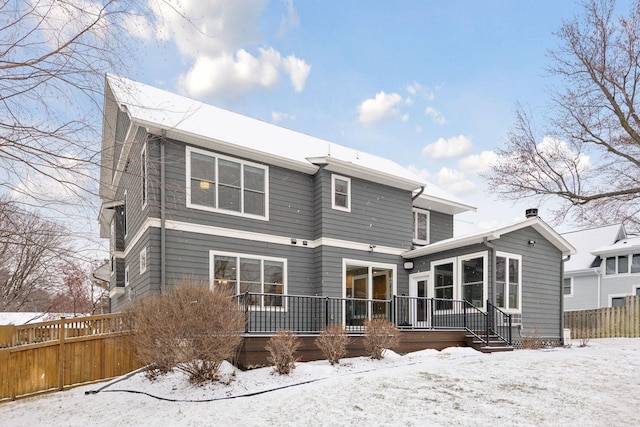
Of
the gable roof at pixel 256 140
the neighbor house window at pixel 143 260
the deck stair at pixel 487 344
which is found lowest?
the deck stair at pixel 487 344

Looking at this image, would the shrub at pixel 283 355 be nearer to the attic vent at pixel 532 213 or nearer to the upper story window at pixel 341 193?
the upper story window at pixel 341 193

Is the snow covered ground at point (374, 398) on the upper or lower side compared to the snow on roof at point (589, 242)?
lower

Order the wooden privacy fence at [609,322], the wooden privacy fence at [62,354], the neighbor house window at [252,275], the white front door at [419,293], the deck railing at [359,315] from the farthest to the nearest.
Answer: the wooden privacy fence at [609,322] < the white front door at [419,293] < the deck railing at [359,315] < the neighbor house window at [252,275] < the wooden privacy fence at [62,354]

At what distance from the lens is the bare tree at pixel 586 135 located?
9891 mm

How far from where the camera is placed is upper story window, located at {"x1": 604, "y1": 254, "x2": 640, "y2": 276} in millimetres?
23469

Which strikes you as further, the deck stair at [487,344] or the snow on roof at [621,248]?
the snow on roof at [621,248]

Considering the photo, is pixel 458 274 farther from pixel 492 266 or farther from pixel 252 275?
pixel 252 275

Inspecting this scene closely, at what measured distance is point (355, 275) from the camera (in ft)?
47.0

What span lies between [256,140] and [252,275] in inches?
155

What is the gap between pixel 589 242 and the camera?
27.3m

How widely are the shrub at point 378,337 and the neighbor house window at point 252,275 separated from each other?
259 cm

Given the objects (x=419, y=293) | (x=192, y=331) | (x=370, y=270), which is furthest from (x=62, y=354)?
(x=419, y=293)

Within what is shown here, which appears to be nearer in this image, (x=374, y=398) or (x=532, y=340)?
(x=374, y=398)

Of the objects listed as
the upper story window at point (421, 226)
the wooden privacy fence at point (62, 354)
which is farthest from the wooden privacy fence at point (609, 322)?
the wooden privacy fence at point (62, 354)
